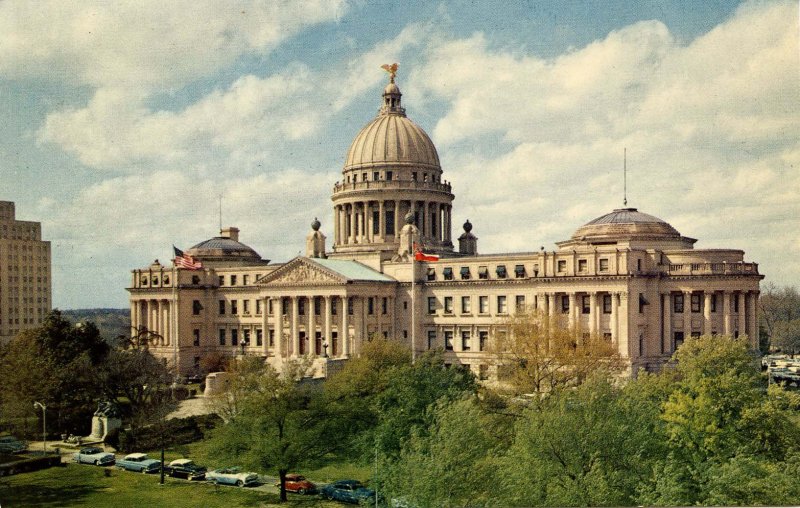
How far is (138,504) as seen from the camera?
47.5 m

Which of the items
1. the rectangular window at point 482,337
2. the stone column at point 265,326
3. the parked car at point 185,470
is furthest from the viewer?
the stone column at point 265,326

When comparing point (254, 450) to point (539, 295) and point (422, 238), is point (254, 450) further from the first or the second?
point (422, 238)

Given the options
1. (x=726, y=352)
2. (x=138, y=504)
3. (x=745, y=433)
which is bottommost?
(x=138, y=504)

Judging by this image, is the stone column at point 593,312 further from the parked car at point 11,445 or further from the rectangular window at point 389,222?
the parked car at point 11,445

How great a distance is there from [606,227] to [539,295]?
1021 cm

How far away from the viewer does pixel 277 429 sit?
168 feet

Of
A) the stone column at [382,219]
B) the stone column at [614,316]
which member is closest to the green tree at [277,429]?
the stone column at [614,316]

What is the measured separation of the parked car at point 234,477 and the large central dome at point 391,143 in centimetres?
6535

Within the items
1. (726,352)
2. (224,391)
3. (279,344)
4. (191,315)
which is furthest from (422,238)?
(726,352)

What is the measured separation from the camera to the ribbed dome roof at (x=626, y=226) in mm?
85750

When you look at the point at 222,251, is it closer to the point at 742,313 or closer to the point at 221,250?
the point at 221,250

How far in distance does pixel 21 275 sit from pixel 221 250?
3024 centimetres

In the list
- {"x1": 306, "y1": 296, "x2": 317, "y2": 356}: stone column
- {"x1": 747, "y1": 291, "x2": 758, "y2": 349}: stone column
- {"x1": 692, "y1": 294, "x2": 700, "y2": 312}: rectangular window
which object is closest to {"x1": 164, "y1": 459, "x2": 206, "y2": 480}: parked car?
{"x1": 306, "y1": 296, "x2": 317, "y2": 356}: stone column

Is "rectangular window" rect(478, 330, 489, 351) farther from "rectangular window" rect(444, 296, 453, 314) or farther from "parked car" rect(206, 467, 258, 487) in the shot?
"parked car" rect(206, 467, 258, 487)
